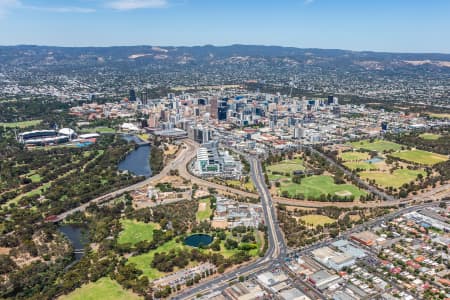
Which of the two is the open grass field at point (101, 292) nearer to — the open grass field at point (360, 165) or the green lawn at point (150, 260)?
the green lawn at point (150, 260)

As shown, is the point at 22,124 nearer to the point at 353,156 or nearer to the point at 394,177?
the point at 353,156

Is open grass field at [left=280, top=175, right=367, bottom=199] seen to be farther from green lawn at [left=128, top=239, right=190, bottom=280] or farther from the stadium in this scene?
the stadium

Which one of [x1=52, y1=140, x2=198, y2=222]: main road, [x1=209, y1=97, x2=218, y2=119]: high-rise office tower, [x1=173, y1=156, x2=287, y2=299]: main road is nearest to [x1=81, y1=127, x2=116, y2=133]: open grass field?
[x1=52, y1=140, x2=198, y2=222]: main road

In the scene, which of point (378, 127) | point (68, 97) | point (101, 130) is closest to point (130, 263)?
point (101, 130)

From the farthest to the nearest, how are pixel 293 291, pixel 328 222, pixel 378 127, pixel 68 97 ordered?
1. pixel 68 97
2. pixel 378 127
3. pixel 328 222
4. pixel 293 291

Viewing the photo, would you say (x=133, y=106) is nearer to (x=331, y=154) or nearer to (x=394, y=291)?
(x=331, y=154)
